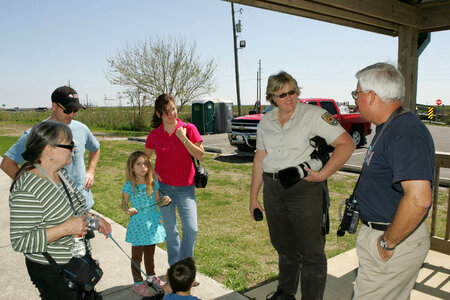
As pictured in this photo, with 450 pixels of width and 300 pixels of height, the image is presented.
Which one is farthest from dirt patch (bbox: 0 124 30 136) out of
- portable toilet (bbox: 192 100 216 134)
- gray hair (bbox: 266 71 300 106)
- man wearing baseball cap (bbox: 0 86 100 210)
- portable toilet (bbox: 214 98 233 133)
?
gray hair (bbox: 266 71 300 106)

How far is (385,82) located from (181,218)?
7.34ft

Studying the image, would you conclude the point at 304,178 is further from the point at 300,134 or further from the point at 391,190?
the point at 391,190

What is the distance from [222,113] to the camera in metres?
22.5

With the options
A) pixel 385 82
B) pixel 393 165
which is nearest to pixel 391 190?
pixel 393 165

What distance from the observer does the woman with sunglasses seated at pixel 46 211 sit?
71.9 inches

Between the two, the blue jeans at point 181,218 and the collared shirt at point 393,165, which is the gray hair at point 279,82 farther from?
the blue jeans at point 181,218

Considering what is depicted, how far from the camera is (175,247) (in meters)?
3.39

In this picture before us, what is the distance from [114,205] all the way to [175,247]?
3.55 meters

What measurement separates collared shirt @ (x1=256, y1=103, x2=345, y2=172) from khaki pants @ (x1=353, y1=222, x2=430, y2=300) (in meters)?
0.81

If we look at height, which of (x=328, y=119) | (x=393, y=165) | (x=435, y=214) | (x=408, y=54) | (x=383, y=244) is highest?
(x=408, y=54)

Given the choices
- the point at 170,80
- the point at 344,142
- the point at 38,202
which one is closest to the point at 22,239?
the point at 38,202

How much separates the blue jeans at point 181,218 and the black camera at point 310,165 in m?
1.08

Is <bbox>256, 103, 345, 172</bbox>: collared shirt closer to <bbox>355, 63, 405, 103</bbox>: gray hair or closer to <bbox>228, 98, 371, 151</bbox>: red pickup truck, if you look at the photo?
<bbox>355, 63, 405, 103</bbox>: gray hair

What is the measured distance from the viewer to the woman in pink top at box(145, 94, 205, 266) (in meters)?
3.28
